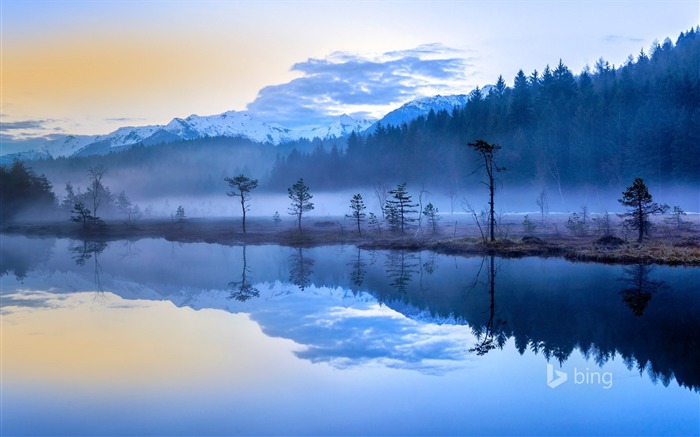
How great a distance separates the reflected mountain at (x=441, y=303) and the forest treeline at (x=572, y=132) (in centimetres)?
5917

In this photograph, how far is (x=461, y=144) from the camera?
113m

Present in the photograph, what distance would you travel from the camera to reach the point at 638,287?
1094 inches

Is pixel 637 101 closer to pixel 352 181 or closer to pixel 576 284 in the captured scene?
pixel 352 181

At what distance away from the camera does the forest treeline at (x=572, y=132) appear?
86750mm

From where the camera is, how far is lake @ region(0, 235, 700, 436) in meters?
13.2

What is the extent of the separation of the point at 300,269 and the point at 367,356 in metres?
24.9

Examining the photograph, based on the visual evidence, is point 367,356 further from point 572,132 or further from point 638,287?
point 572,132

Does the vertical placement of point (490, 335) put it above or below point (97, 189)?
below

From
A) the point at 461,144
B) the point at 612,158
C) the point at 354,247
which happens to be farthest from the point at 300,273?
the point at 461,144

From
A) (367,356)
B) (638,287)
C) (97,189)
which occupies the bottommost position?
(367,356)

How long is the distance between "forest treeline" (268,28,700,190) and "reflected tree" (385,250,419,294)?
187 feet

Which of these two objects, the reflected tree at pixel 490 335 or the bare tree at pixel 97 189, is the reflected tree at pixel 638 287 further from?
the bare tree at pixel 97 189
